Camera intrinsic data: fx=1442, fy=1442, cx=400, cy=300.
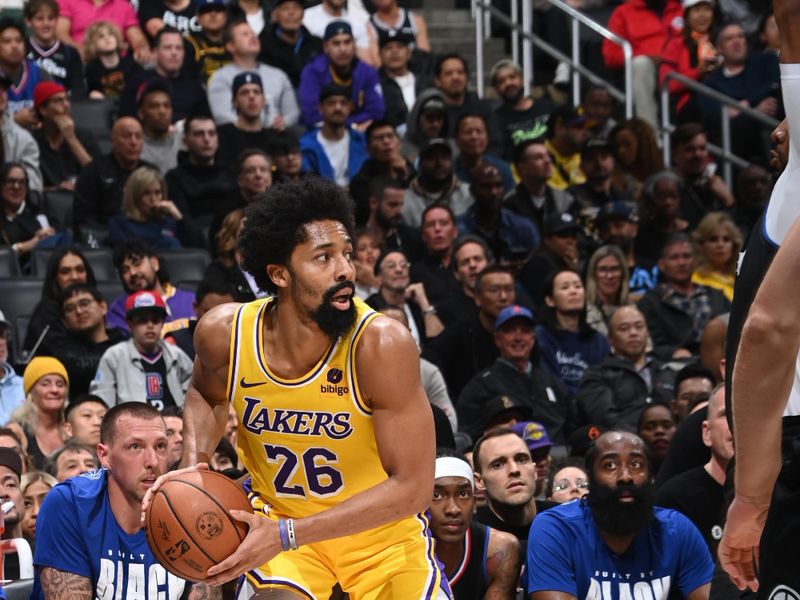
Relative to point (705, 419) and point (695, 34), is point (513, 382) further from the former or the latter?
point (695, 34)

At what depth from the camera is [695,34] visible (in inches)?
548

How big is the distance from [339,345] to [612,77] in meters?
10.3

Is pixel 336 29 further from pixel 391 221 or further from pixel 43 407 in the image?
pixel 43 407

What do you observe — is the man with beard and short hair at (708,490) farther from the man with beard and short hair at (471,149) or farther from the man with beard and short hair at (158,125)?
the man with beard and short hair at (158,125)

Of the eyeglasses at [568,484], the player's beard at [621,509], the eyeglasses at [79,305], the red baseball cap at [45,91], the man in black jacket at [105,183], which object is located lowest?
the eyeglasses at [568,484]

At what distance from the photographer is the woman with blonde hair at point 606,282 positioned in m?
10.6

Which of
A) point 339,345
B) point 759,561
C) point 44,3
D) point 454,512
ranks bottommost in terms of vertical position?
point 454,512

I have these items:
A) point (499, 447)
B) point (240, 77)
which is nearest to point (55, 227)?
point (240, 77)

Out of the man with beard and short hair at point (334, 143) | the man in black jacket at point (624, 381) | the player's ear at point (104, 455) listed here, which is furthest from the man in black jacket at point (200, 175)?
the player's ear at point (104, 455)

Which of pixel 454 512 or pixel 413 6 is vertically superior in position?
pixel 413 6

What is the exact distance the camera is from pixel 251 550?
424 centimetres

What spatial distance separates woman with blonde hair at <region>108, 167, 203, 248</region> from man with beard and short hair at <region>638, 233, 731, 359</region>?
11.7 feet

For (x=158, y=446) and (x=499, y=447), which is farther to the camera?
(x=499, y=447)

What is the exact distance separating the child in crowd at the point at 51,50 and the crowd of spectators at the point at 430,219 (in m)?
0.02
